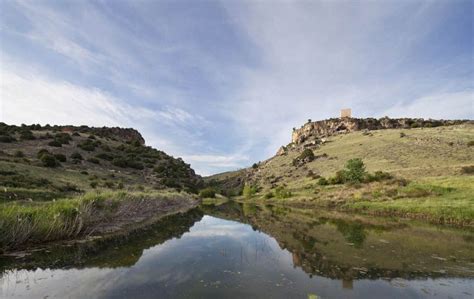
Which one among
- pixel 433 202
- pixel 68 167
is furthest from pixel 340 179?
pixel 68 167

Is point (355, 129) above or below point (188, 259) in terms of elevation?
above

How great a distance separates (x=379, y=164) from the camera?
71.2m

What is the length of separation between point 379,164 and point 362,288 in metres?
66.6

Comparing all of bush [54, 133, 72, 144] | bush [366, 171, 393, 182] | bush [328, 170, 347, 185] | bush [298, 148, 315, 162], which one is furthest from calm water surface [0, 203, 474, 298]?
bush [298, 148, 315, 162]

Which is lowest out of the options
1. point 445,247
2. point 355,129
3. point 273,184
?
point 445,247

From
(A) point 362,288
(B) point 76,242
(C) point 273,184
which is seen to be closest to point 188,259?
(B) point 76,242

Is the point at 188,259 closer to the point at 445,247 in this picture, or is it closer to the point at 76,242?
the point at 76,242

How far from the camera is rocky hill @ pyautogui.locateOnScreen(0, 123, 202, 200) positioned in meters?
27.8

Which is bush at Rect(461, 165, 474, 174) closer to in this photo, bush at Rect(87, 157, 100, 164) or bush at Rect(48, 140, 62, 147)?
bush at Rect(87, 157, 100, 164)

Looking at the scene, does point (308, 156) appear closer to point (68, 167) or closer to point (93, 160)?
point (93, 160)

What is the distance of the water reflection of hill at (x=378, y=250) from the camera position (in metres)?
13.2

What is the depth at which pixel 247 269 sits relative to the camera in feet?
43.3

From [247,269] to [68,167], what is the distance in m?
41.5

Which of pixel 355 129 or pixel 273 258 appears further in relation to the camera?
pixel 355 129
